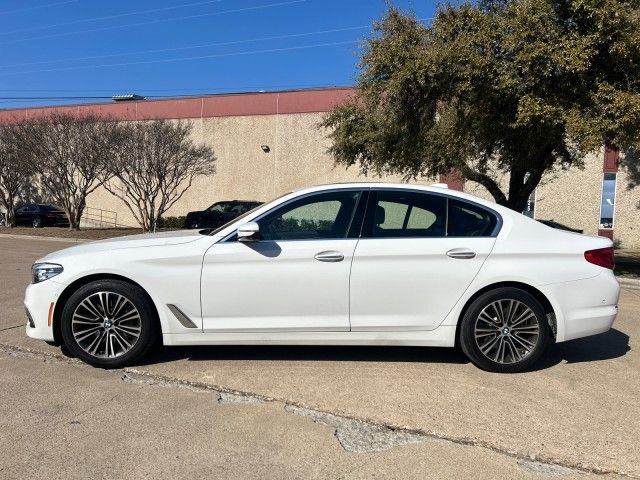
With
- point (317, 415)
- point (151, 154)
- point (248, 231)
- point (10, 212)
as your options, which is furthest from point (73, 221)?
point (317, 415)

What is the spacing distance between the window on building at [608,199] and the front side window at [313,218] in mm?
23958

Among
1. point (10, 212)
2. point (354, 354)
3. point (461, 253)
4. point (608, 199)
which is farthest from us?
point (10, 212)

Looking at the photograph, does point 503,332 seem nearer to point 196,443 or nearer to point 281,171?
point 196,443

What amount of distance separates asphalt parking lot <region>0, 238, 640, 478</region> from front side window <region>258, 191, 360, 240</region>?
3.80ft

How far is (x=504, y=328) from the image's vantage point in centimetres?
468

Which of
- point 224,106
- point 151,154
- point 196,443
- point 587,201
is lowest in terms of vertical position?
point 196,443

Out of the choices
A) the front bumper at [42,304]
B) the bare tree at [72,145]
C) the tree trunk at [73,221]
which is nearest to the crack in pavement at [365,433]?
the front bumper at [42,304]

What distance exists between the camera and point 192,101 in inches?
1262

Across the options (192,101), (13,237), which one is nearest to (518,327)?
(13,237)

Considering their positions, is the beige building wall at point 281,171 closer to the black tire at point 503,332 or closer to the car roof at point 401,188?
the car roof at point 401,188

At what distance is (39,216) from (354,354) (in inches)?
1174

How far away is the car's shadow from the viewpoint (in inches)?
198

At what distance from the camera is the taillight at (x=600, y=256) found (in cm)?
477

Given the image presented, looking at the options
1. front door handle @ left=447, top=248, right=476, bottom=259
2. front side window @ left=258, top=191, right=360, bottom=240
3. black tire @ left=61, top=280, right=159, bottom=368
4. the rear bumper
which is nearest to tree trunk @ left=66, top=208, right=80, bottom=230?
black tire @ left=61, top=280, right=159, bottom=368
